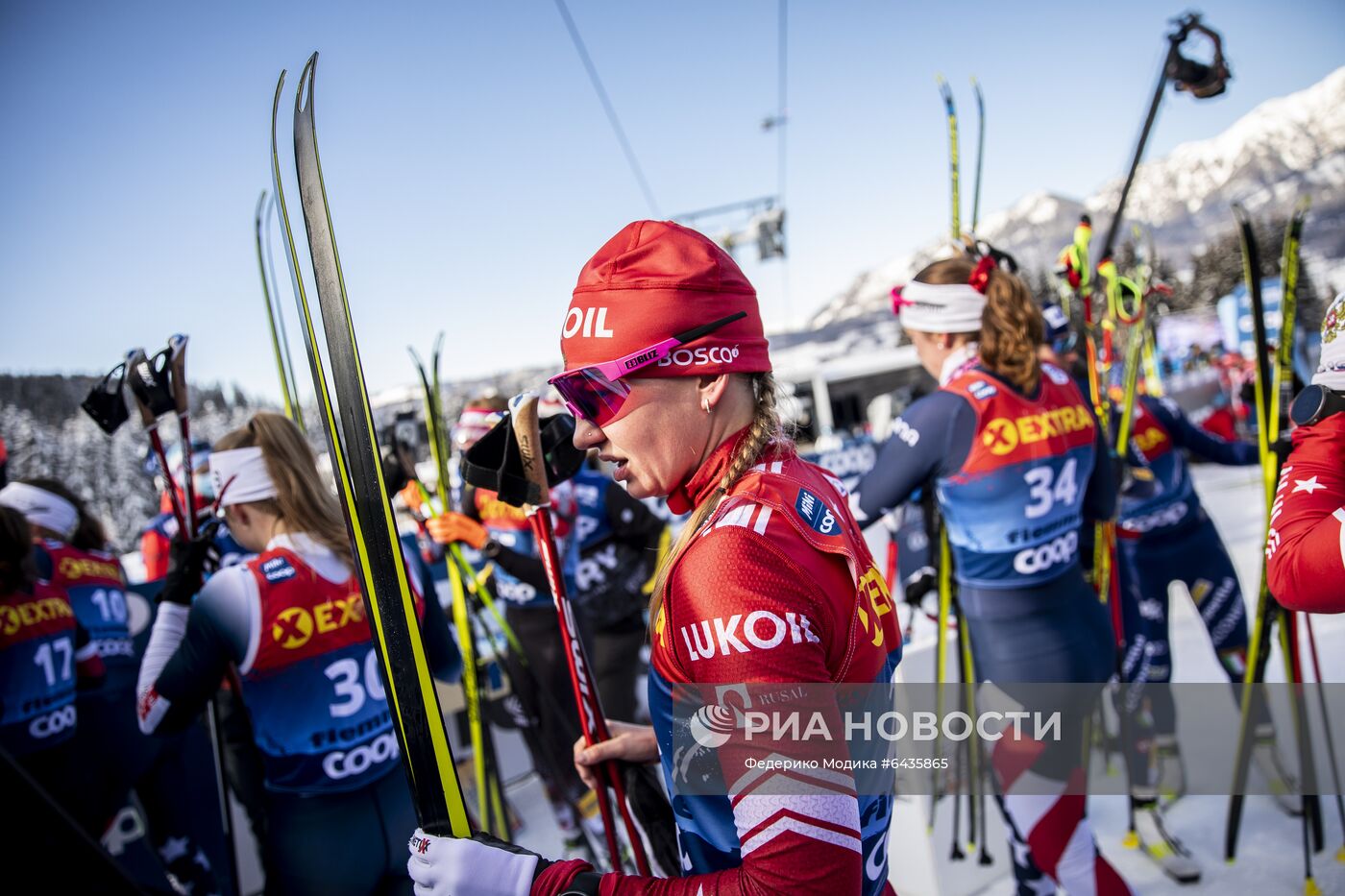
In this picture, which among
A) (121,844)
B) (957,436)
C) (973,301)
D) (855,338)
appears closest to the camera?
Result: (957,436)

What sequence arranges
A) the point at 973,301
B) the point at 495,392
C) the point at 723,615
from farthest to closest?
the point at 495,392 < the point at 973,301 < the point at 723,615

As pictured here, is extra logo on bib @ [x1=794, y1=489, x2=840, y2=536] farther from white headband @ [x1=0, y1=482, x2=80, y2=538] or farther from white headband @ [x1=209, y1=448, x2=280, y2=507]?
white headband @ [x1=0, y1=482, x2=80, y2=538]

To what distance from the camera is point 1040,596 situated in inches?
88.0

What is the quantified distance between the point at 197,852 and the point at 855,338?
2339 centimetres

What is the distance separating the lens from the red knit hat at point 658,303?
1.09 m

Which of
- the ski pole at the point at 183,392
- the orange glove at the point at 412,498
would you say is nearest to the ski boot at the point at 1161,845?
the orange glove at the point at 412,498

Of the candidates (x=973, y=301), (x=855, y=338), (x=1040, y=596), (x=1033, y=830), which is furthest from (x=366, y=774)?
(x=855, y=338)

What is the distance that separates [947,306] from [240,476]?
2216mm

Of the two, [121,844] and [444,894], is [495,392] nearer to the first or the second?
[121,844]

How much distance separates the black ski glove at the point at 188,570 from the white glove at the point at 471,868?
1628 mm

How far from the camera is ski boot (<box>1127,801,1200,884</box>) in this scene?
2.76 metres

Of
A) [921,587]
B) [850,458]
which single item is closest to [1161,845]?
[921,587]

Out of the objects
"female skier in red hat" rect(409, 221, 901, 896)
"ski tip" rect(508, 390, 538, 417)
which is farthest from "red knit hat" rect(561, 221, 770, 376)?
"ski tip" rect(508, 390, 538, 417)

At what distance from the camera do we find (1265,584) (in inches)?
93.0
